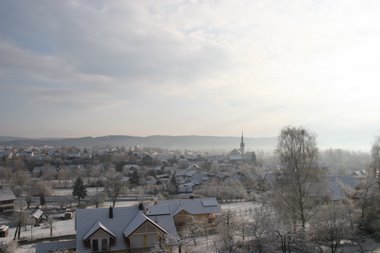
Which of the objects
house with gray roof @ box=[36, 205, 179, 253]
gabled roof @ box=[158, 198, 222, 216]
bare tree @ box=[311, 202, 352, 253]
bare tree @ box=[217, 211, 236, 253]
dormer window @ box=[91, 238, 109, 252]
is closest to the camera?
dormer window @ box=[91, 238, 109, 252]

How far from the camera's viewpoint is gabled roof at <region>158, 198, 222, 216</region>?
37.3 metres

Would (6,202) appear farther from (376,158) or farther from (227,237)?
(376,158)

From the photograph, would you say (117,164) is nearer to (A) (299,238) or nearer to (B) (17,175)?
(B) (17,175)

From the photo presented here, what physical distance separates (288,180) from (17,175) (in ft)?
229

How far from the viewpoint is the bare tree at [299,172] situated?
27.2 m

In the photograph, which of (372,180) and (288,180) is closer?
(288,180)

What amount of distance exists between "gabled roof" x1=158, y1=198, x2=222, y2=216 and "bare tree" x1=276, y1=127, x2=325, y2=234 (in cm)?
1190

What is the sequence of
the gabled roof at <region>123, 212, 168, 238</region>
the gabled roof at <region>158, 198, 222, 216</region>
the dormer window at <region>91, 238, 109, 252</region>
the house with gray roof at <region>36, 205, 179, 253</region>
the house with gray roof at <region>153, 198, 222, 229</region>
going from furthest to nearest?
1. the gabled roof at <region>158, 198, 222, 216</region>
2. the house with gray roof at <region>153, 198, 222, 229</region>
3. the gabled roof at <region>123, 212, 168, 238</region>
4. the house with gray roof at <region>36, 205, 179, 253</region>
5. the dormer window at <region>91, 238, 109, 252</region>

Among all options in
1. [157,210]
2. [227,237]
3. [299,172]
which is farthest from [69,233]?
[299,172]

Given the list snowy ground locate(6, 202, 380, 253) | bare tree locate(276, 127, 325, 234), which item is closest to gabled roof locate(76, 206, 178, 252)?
snowy ground locate(6, 202, 380, 253)

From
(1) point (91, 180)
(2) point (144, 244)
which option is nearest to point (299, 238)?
(2) point (144, 244)

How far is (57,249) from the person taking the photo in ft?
77.5

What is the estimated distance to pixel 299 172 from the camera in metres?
27.2

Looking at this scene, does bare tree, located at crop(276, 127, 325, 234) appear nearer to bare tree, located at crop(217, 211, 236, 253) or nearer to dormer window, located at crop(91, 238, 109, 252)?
bare tree, located at crop(217, 211, 236, 253)
